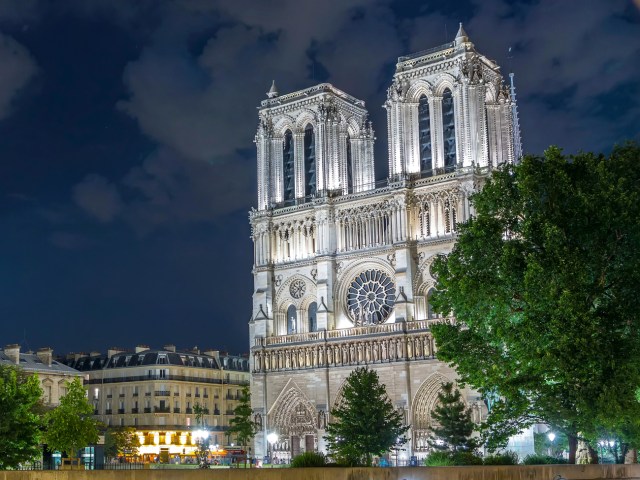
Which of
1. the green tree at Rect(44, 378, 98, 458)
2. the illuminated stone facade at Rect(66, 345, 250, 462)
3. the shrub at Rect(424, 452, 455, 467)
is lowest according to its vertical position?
the shrub at Rect(424, 452, 455, 467)

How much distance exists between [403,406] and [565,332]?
1251 inches

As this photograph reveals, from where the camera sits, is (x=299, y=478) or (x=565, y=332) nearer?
(x=299, y=478)

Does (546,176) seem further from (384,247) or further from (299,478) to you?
(384,247)

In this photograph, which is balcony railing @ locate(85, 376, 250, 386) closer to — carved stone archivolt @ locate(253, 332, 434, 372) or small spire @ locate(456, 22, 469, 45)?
carved stone archivolt @ locate(253, 332, 434, 372)

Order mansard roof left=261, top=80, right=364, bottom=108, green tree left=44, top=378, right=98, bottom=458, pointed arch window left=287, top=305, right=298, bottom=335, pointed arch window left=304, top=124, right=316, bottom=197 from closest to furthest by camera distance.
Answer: green tree left=44, top=378, right=98, bottom=458 < pointed arch window left=287, top=305, right=298, bottom=335 < mansard roof left=261, top=80, right=364, bottom=108 < pointed arch window left=304, top=124, right=316, bottom=197

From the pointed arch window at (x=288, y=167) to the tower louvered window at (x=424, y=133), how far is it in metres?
10.2

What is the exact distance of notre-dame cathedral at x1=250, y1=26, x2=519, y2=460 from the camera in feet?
199

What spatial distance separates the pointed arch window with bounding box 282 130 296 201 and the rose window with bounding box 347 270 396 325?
9424 mm

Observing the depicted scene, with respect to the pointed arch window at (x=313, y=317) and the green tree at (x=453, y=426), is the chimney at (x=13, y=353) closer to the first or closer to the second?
the pointed arch window at (x=313, y=317)

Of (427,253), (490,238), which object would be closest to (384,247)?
(427,253)

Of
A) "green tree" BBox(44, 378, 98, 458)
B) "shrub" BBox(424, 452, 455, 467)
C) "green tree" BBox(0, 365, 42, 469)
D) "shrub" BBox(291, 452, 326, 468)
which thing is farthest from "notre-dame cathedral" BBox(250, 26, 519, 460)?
"shrub" BBox(291, 452, 326, 468)

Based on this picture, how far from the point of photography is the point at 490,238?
31.7m

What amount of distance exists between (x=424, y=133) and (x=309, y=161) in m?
9.80

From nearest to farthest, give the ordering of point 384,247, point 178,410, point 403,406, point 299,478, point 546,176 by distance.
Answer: point 299,478 < point 546,176 < point 403,406 < point 384,247 < point 178,410
